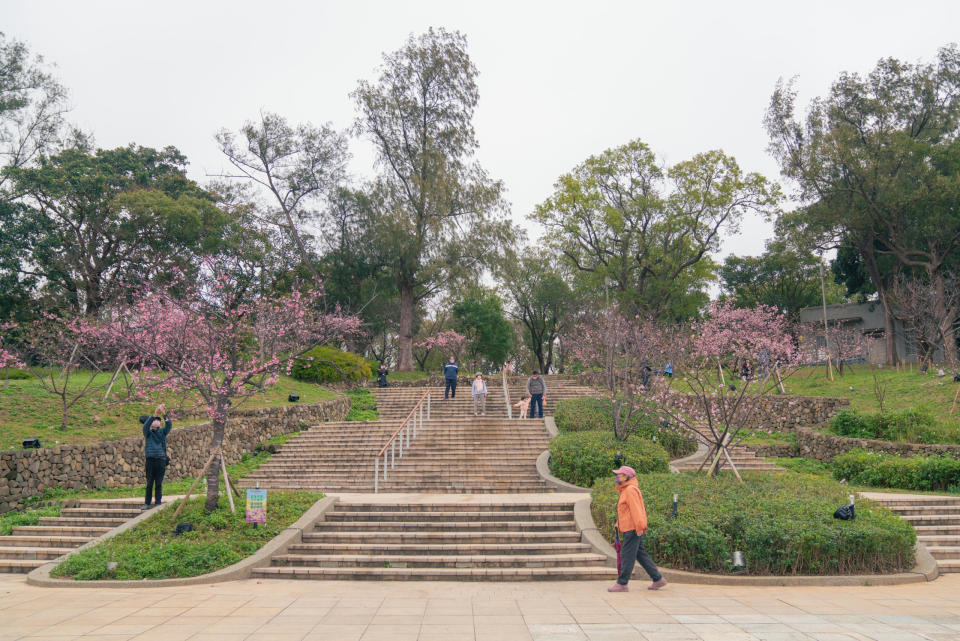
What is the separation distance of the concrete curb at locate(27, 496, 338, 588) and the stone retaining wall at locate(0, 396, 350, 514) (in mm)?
3777

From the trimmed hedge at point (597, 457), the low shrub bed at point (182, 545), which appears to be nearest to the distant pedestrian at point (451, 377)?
the trimmed hedge at point (597, 457)

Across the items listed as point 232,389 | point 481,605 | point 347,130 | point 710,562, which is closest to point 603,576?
point 710,562

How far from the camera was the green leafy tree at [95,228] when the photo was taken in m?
27.5

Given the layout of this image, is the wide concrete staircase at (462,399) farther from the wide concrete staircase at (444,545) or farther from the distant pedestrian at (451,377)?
the wide concrete staircase at (444,545)

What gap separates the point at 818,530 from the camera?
8531mm

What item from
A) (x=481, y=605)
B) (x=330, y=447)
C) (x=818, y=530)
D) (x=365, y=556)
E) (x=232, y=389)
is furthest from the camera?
(x=330, y=447)

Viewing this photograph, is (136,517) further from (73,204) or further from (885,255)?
(885,255)

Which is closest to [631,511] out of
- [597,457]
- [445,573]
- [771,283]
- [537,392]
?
[445,573]

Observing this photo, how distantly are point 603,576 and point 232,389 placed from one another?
21.8ft

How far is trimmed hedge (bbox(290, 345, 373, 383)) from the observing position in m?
26.6

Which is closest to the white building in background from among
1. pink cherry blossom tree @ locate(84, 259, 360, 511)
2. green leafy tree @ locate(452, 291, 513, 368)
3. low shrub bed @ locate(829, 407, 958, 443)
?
green leafy tree @ locate(452, 291, 513, 368)

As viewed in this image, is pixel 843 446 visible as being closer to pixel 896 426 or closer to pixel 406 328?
pixel 896 426

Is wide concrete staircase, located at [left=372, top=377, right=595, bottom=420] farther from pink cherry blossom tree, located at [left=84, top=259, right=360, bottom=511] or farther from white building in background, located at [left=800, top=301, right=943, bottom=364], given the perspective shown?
white building in background, located at [left=800, top=301, right=943, bottom=364]

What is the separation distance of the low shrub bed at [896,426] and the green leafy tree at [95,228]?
2668cm
